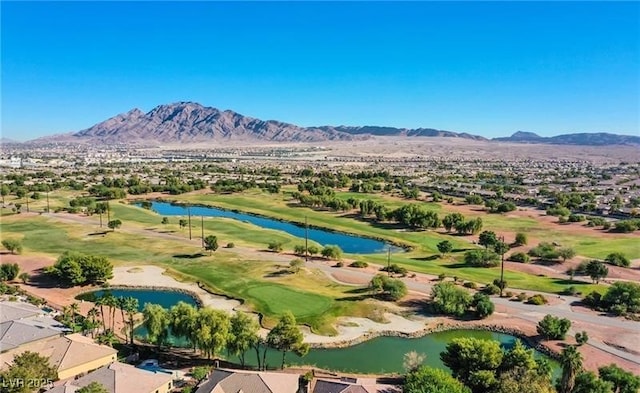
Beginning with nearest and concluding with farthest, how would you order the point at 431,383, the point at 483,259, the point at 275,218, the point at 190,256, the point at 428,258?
1. the point at 431,383
2. the point at 483,259
3. the point at 190,256
4. the point at 428,258
5. the point at 275,218

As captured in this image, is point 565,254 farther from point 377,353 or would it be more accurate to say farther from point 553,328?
point 377,353

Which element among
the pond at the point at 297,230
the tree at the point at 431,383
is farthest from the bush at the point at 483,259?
the tree at the point at 431,383

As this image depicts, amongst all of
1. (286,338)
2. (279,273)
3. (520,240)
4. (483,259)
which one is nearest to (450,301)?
(286,338)

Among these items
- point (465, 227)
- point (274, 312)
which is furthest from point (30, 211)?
point (465, 227)

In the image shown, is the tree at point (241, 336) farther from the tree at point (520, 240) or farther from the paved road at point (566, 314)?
the tree at point (520, 240)

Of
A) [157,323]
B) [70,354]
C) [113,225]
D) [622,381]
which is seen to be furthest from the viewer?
[113,225]

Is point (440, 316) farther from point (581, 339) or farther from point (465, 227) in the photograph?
point (465, 227)

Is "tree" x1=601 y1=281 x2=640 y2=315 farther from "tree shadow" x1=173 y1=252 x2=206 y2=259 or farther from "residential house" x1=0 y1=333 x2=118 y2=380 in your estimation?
"tree shadow" x1=173 y1=252 x2=206 y2=259

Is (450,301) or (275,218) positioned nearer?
(450,301)
